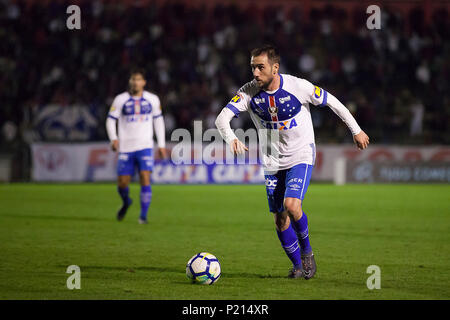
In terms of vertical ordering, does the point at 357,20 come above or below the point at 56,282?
above

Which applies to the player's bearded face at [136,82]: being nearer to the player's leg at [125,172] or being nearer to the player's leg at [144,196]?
the player's leg at [125,172]

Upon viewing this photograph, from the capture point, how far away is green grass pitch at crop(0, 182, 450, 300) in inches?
243

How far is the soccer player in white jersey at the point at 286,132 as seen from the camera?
671 centimetres

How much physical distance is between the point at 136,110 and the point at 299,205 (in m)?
5.69

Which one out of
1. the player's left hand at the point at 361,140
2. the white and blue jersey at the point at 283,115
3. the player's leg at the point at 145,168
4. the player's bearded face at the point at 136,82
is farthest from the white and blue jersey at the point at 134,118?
the player's left hand at the point at 361,140

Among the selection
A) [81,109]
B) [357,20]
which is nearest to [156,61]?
[81,109]

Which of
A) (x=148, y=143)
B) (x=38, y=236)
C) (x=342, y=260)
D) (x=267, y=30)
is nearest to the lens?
(x=342, y=260)

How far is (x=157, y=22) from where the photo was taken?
2541 centimetres

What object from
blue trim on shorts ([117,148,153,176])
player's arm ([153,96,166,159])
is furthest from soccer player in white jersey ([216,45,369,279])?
player's arm ([153,96,166,159])

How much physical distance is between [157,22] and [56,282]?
19880mm

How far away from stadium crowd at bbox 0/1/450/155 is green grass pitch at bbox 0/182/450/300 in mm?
5879

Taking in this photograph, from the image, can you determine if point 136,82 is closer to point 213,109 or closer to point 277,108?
point 277,108

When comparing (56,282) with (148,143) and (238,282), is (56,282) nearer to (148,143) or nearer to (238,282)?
(238,282)

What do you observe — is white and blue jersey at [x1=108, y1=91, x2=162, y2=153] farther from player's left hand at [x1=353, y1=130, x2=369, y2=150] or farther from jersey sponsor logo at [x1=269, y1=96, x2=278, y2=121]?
player's left hand at [x1=353, y1=130, x2=369, y2=150]
